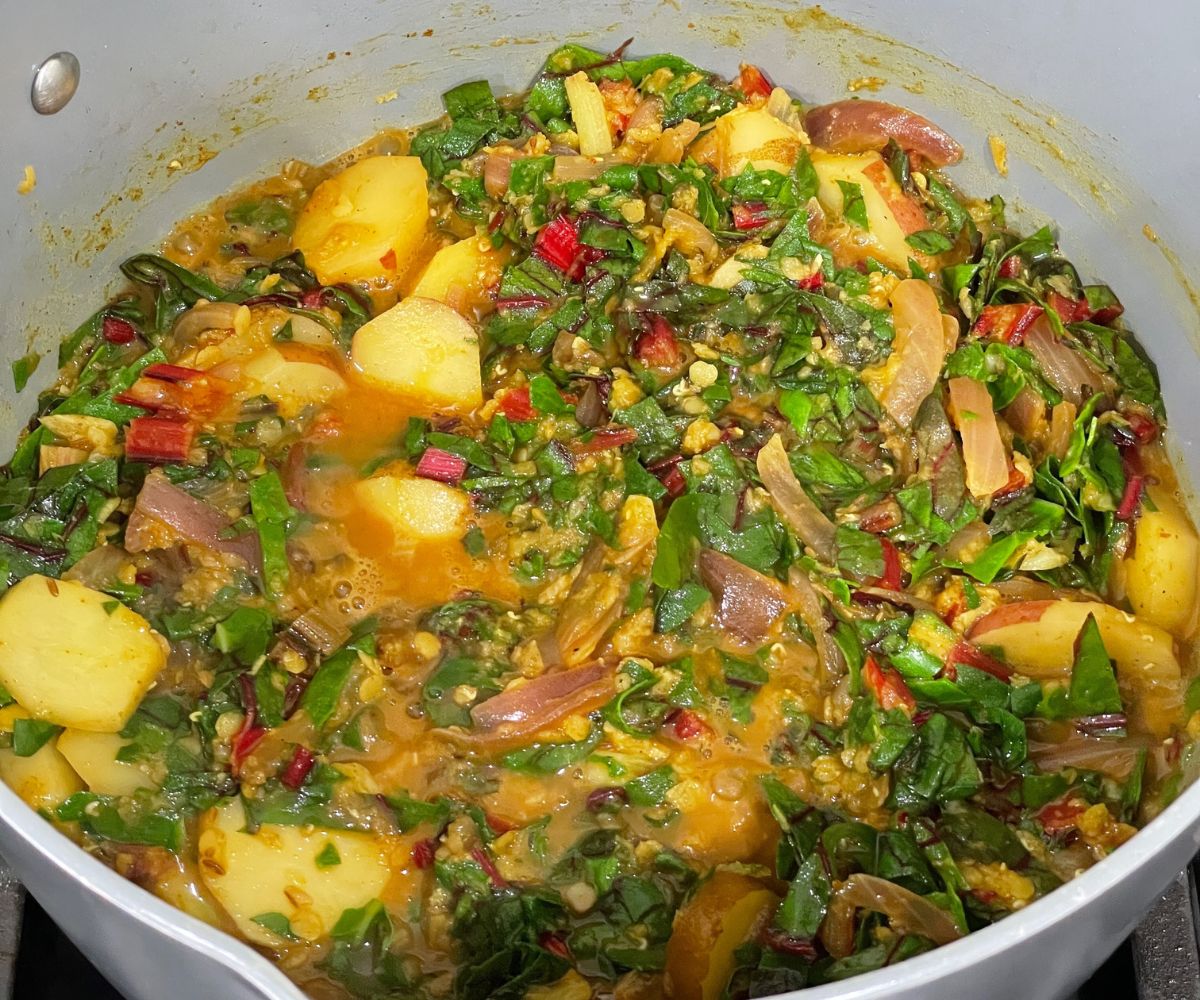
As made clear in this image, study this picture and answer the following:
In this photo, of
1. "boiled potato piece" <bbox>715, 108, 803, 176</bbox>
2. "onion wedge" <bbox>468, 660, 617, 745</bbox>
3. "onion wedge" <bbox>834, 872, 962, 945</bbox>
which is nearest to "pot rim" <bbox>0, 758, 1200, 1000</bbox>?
"onion wedge" <bbox>834, 872, 962, 945</bbox>

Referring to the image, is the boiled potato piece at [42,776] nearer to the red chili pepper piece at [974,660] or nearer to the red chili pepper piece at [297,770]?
the red chili pepper piece at [297,770]

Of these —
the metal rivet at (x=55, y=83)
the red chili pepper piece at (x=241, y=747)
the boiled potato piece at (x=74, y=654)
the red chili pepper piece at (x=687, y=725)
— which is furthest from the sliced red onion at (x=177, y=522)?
the red chili pepper piece at (x=687, y=725)

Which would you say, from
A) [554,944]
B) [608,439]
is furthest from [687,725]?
[608,439]

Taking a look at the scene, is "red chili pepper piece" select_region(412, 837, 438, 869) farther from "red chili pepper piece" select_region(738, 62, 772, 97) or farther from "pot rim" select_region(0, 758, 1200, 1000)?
"red chili pepper piece" select_region(738, 62, 772, 97)

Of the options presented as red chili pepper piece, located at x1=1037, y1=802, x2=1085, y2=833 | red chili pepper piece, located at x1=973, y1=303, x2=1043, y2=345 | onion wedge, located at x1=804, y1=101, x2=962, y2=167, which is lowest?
red chili pepper piece, located at x1=1037, y1=802, x2=1085, y2=833

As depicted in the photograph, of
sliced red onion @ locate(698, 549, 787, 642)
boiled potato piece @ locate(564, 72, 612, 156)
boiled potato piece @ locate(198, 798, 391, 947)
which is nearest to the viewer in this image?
boiled potato piece @ locate(198, 798, 391, 947)

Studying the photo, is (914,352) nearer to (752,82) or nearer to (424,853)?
(752,82)

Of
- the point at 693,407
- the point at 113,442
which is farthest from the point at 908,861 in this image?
the point at 113,442
